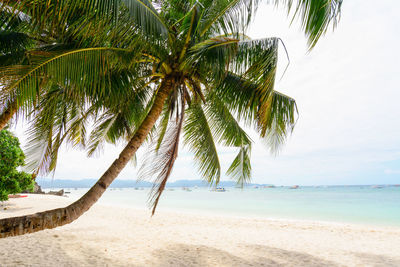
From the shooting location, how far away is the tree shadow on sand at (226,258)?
5.05 meters

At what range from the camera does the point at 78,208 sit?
3301 mm

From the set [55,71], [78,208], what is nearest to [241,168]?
[78,208]

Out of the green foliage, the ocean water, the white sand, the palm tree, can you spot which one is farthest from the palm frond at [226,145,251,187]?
the green foliage

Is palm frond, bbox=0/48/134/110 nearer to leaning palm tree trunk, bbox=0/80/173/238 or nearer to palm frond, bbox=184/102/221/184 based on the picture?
leaning palm tree trunk, bbox=0/80/173/238

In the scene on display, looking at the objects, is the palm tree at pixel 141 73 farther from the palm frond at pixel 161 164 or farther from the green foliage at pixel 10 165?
the green foliage at pixel 10 165

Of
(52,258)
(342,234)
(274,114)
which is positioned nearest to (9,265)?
(52,258)

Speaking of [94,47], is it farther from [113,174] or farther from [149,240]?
[149,240]

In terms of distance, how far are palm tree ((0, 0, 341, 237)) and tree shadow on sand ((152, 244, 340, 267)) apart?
5.10 feet

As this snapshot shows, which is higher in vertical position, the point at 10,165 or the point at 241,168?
the point at 241,168

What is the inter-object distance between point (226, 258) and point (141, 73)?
13.1 ft

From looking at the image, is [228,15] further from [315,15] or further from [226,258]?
[226,258]

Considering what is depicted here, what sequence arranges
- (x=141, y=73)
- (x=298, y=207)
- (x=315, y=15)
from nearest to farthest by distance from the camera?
(x=315, y=15) < (x=141, y=73) < (x=298, y=207)

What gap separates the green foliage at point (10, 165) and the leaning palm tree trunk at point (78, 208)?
600 cm

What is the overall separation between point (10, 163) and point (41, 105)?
17.0ft
